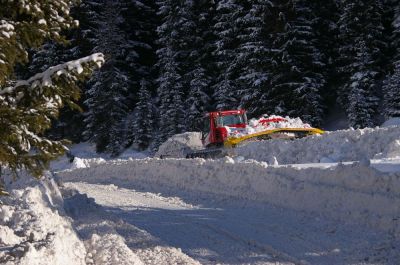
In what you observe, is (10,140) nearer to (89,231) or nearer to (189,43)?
(89,231)

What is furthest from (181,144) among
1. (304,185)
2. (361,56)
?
(304,185)

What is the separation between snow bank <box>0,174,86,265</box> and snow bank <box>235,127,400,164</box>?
9.14 m

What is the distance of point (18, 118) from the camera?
5.08m

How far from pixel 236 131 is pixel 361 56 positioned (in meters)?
12.6

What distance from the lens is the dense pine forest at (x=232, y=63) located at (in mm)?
31797

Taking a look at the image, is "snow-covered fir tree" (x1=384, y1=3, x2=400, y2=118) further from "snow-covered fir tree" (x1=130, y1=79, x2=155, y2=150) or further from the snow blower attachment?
"snow-covered fir tree" (x1=130, y1=79, x2=155, y2=150)

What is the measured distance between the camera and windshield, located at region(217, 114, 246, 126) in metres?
23.6

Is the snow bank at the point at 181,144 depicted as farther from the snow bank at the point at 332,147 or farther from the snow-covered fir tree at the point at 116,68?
the snow-covered fir tree at the point at 116,68

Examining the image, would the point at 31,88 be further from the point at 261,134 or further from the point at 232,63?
the point at 232,63

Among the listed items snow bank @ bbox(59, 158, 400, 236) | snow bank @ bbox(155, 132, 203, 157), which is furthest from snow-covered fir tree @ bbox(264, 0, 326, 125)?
snow bank @ bbox(59, 158, 400, 236)

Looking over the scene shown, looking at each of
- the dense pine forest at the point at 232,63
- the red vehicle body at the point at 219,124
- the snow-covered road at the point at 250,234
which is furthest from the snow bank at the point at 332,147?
the dense pine forest at the point at 232,63

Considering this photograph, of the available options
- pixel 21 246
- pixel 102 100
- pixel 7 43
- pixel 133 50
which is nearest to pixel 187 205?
pixel 21 246

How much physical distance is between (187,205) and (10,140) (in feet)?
29.6

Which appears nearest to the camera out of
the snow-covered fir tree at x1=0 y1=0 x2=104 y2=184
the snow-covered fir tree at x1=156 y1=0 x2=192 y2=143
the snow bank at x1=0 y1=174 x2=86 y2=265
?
the snow-covered fir tree at x1=0 y1=0 x2=104 y2=184
